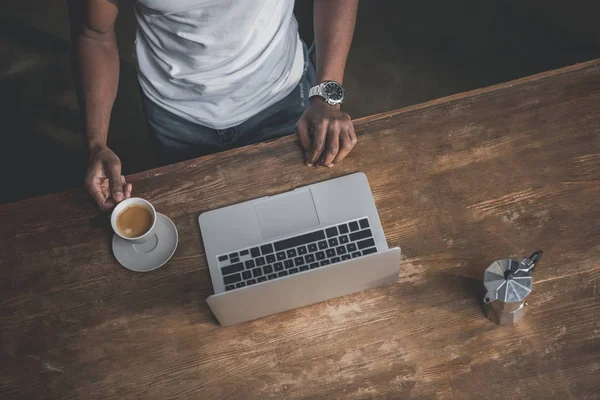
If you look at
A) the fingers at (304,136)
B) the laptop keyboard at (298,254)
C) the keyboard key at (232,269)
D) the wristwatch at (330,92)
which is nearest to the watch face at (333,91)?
the wristwatch at (330,92)

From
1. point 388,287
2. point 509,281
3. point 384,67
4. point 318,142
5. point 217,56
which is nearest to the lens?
point 509,281

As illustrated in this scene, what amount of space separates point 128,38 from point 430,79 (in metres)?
1.40

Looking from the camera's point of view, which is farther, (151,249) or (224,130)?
(224,130)

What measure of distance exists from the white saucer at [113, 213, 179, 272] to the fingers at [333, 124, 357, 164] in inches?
16.8

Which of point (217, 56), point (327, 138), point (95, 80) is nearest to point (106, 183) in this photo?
point (95, 80)

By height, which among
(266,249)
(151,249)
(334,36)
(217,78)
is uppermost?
(334,36)

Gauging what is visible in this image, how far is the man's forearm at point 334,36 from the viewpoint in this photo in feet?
4.92

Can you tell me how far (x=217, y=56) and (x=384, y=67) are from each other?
4.00 feet

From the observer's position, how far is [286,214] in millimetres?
1268

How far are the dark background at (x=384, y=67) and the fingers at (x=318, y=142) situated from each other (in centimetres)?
110

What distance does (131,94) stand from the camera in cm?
250

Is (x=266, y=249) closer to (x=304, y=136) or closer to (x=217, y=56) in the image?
(x=304, y=136)

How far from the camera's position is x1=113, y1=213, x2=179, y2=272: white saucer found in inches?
49.5

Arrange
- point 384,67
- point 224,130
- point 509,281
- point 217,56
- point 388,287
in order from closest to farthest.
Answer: point 509,281 < point 388,287 < point 217,56 < point 224,130 < point 384,67
